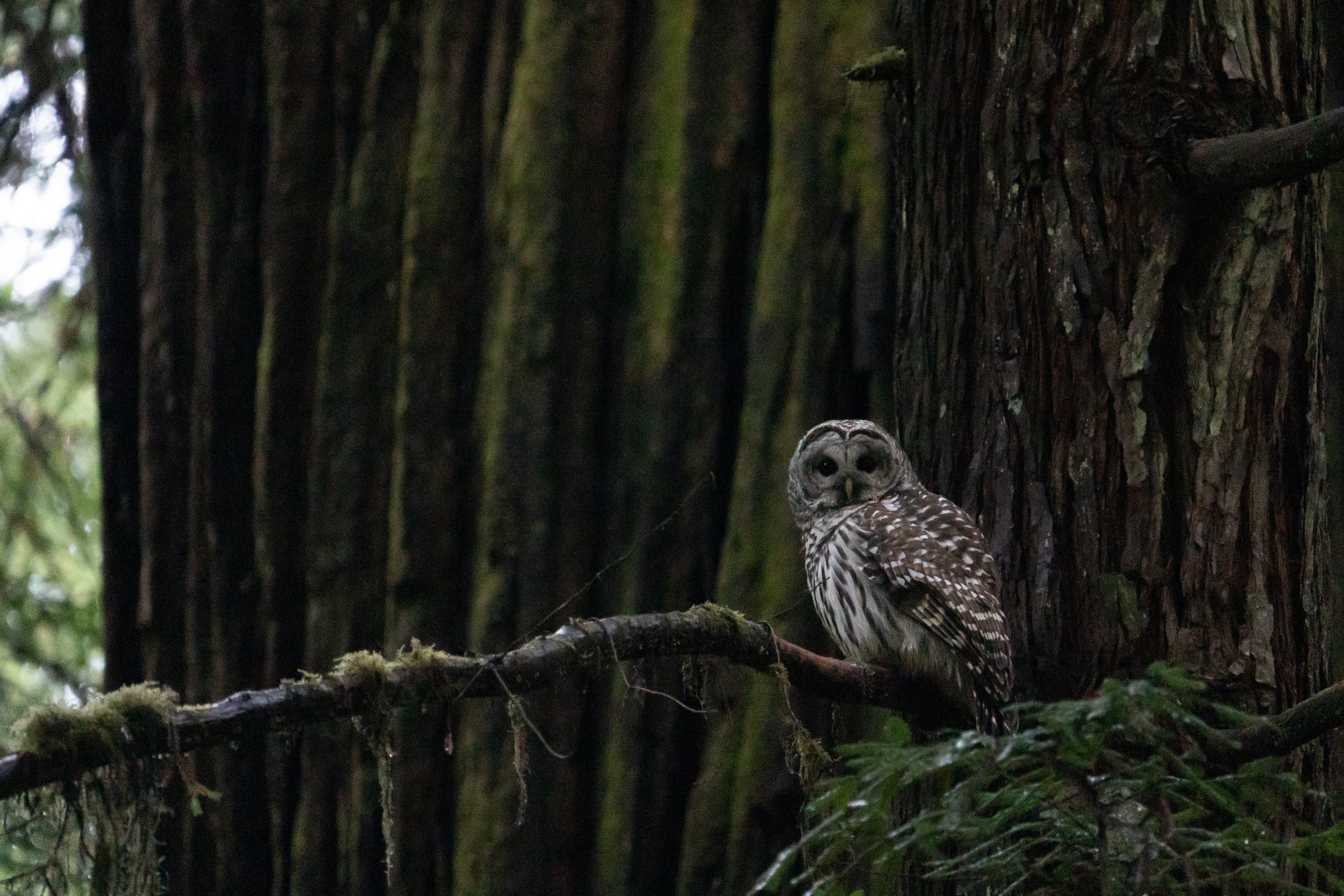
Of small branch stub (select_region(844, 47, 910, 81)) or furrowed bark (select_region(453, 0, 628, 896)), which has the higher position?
small branch stub (select_region(844, 47, 910, 81))

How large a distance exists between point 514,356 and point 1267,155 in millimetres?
2627

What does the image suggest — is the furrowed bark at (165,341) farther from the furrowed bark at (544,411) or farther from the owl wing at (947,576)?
the owl wing at (947,576)

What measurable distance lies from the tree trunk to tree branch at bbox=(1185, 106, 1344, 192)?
385mm

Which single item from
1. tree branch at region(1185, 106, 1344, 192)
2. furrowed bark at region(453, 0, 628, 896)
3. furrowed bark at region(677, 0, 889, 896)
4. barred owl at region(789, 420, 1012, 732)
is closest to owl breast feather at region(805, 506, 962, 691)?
barred owl at region(789, 420, 1012, 732)

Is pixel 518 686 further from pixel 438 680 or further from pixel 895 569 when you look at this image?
pixel 895 569

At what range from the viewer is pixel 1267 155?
274 centimetres

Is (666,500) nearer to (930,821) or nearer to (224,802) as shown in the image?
(224,802)

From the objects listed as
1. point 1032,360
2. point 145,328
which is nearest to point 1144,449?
point 1032,360

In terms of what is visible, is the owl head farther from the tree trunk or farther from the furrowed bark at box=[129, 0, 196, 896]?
the furrowed bark at box=[129, 0, 196, 896]

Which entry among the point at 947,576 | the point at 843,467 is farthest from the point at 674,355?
the point at 947,576

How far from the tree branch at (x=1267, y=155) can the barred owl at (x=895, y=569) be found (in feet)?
2.99

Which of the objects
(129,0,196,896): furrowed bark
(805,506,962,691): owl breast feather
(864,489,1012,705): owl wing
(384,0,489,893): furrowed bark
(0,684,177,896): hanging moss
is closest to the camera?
(0,684,177,896): hanging moss

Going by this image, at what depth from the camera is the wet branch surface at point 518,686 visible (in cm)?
204

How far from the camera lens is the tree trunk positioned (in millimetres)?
4301
